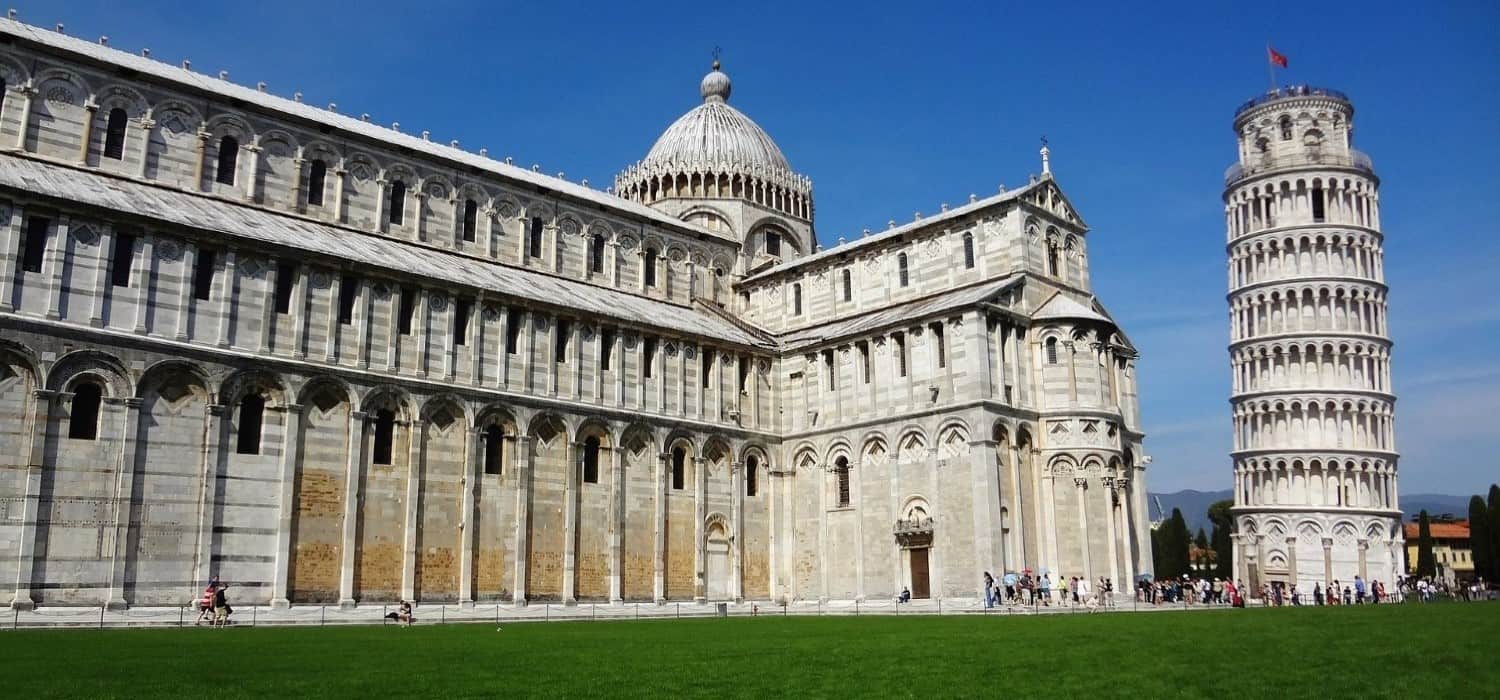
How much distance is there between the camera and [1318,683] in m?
12.8

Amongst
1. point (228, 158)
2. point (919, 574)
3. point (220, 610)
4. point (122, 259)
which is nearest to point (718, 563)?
point (919, 574)

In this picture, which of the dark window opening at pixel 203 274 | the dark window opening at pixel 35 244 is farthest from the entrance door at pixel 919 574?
the dark window opening at pixel 35 244

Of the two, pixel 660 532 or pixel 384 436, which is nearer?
pixel 384 436

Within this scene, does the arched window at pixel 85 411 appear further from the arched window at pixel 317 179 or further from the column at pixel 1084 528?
the column at pixel 1084 528

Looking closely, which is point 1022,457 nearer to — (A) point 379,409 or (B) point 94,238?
(A) point 379,409

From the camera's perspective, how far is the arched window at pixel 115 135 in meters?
36.5

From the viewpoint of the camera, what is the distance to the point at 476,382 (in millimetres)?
38062

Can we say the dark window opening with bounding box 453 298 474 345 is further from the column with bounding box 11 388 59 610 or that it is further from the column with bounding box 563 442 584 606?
the column with bounding box 11 388 59 610

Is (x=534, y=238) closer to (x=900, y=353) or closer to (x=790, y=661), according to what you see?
(x=900, y=353)

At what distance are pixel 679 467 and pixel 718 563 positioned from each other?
4248 mm

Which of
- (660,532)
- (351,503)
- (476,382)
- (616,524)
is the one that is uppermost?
(476,382)

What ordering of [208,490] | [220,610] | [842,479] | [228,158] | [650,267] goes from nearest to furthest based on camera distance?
[220,610], [208,490], [228,158], [842,479], [650,267]

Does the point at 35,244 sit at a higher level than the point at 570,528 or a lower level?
higher

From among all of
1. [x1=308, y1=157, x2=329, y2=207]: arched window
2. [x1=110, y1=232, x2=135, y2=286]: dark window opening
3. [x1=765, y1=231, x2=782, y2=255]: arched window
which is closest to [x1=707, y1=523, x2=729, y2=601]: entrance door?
[x1=765, y1=231, x2=782, y2=255]: arched window
